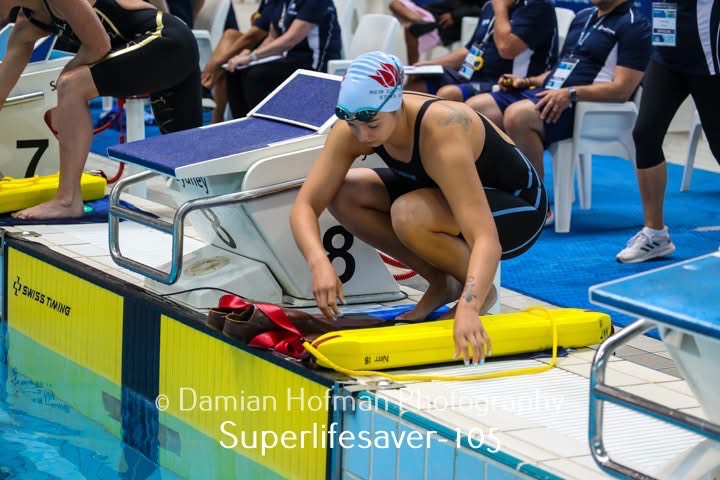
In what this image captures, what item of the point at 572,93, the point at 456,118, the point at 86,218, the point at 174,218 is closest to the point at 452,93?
the point at 572,93

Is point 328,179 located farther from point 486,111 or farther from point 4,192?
point 486,111

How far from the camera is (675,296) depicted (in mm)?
1992

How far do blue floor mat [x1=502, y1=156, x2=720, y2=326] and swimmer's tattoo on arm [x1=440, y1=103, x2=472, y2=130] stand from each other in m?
1.20

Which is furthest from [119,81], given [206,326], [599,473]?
[599,473]

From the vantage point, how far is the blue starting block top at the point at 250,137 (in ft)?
11.4

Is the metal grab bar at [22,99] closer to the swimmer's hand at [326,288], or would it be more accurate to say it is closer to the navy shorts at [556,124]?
the navy shorts at [556,124]

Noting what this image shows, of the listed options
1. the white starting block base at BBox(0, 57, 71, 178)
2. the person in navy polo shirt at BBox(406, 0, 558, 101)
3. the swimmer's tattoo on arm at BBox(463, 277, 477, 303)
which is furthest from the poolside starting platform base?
the person in navy polo shirt at BBox(406, 0, 558, 101)

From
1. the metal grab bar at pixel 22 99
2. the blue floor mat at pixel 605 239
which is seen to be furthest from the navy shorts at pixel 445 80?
the metal grab bar at pixel 22 99

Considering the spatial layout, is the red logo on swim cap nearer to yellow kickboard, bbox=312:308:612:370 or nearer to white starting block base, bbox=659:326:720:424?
yellow kickboard, bbox=312:308:612:370

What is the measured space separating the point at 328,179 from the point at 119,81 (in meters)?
1.63

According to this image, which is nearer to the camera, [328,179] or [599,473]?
[599,473]

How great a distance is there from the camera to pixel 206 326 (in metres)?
3.29

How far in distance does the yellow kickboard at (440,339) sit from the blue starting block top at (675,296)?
912mm

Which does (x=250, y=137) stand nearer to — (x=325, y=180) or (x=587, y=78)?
(x=325, y=180)
